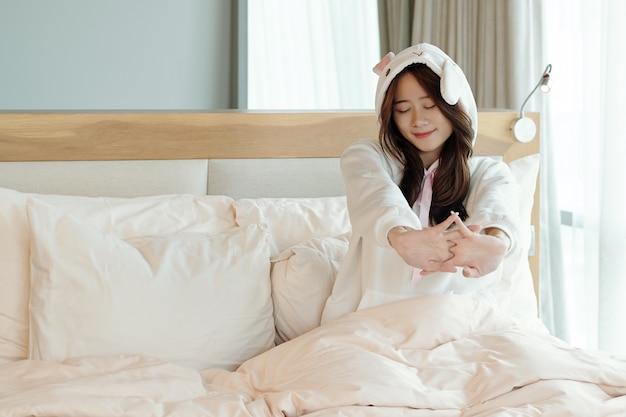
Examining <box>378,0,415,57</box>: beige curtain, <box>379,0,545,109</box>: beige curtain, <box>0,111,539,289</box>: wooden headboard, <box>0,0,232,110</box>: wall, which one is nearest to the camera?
<box>0,111,539,289</box>: wooden headboard

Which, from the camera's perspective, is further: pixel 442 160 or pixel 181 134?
pixel 181 134

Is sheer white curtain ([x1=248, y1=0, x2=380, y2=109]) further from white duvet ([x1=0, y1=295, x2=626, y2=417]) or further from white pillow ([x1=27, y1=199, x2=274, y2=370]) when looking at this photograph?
white duvet ([x1=0, y1=295, x2=626, y2=417])

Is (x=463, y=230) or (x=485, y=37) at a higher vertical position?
(x=485, y=37)

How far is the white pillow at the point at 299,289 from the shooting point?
211 centimetres

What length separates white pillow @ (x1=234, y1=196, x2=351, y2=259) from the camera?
2340mm

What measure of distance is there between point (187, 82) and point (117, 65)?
13.0 inches

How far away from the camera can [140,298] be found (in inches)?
77.9

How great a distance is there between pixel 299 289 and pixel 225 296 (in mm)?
181

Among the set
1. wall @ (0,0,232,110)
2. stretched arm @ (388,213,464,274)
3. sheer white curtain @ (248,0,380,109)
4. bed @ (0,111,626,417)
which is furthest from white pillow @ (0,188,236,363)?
sheer white curtain @ (248,0,380,109)

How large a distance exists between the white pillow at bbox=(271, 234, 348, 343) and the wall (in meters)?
1.92

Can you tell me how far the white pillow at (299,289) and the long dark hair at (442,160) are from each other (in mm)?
275

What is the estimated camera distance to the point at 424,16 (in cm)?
357

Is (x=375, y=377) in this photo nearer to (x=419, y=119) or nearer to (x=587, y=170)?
(x=419, y=119)

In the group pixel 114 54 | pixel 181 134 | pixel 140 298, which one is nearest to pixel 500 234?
pixel 140 298
